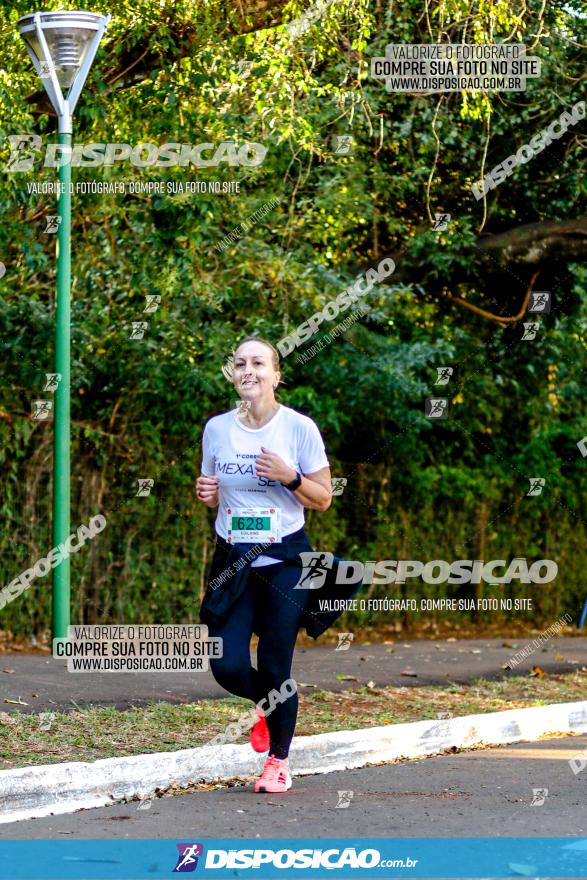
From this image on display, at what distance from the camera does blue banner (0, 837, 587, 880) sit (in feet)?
17.3

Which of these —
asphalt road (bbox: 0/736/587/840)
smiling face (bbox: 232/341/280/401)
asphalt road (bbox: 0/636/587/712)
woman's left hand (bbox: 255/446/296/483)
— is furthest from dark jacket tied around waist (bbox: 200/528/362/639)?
asphalt road (bbox: 0/636/587/712)

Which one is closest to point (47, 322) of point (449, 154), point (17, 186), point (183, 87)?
point (17, 186)

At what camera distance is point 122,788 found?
22.4 ft

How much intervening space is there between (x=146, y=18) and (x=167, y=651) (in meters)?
5.12

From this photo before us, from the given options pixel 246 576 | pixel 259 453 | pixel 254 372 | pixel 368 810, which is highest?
pixel 254 372

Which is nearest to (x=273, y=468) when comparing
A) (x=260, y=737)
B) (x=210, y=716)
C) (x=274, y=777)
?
(x=260, y=737)

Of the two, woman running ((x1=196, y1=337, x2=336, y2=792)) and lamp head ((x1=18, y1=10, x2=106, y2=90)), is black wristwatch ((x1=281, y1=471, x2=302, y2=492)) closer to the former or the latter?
woman running ((x1=196, y1=337, x2=336, y2=792))

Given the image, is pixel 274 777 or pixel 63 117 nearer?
pixel 274 777

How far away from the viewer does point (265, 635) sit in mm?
6586

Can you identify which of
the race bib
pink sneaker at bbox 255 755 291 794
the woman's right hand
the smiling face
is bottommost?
pink sneaker at bbox 255 755 291 794

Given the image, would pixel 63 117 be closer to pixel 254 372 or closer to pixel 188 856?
pixel 254 372

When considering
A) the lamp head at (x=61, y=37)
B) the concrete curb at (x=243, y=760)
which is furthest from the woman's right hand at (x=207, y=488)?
the lamp head at (x=61, y=37)

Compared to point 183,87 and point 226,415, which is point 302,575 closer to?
point 226,415

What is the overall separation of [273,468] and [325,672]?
509 cm
